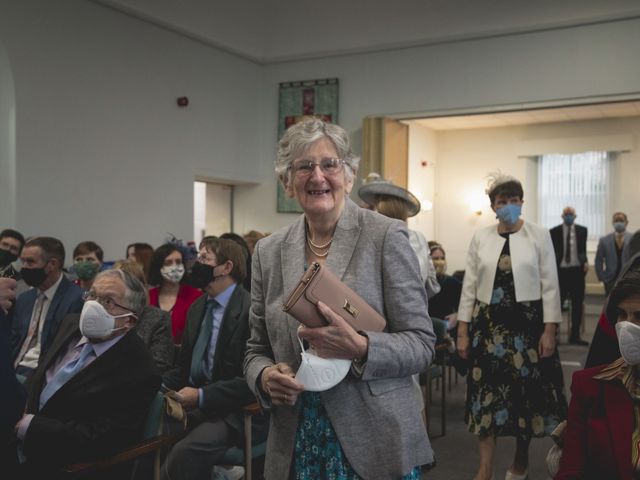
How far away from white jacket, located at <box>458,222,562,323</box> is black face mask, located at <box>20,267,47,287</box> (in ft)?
8.39

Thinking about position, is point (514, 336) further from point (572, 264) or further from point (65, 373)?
point (572, 264)

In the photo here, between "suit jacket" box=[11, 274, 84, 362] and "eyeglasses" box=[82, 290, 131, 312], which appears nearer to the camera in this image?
"eyeglasses" box=[82, 290, 131, 312]

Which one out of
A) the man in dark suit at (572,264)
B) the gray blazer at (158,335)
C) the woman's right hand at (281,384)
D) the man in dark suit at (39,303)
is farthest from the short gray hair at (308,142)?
the man in dark suit at (572,264)

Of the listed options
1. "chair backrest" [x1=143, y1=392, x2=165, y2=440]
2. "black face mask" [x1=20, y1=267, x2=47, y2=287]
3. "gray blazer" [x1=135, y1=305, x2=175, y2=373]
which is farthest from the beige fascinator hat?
"black face mask" [x1=20, y1=267, x2=47, y2=287]

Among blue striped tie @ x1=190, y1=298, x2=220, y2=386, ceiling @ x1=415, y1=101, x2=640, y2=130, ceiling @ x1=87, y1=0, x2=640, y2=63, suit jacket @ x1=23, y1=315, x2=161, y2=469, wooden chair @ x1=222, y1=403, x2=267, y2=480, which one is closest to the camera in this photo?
suit jacket @ x1=23, y1=315, x2=161, y2=469

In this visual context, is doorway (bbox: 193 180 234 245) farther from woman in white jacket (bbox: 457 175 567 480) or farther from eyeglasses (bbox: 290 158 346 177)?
eyeglasses (bbox: 290 158 346 177)

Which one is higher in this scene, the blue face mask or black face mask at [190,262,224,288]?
the blue face mask

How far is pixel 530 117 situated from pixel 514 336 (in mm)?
9780

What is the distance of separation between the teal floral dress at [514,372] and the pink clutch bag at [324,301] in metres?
2.50

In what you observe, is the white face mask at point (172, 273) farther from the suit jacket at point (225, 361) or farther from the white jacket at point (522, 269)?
the white jacket at point (522, 269)

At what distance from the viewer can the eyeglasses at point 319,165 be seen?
6.10 ft

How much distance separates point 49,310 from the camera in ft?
13.8

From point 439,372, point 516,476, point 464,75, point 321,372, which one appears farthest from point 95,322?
point 464,75

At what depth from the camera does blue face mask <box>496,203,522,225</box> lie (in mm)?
4047
